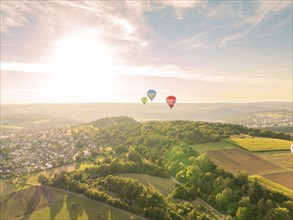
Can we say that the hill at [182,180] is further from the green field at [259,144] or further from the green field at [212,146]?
the green field at [259,144]

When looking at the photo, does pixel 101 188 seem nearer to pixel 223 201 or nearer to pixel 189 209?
pixel 189 209

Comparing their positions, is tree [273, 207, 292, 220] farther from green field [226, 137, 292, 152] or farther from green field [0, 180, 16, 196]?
green field [0, 180, 16, 196]

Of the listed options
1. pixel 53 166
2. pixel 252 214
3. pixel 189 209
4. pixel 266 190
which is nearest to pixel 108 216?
pixel 189 209

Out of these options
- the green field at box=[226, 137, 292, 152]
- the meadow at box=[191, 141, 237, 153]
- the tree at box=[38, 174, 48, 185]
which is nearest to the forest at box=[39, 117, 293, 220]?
the tree at box=[38, 174, 48, 185]

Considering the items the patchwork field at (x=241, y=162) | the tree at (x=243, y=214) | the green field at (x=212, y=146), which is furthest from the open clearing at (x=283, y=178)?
the green field at (x=212, y=146)

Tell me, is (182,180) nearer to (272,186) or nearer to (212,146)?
(212,146)

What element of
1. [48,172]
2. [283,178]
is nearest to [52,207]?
[48,172]

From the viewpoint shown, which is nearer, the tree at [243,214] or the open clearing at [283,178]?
the tree at [243,214]
